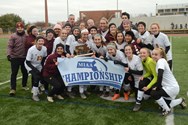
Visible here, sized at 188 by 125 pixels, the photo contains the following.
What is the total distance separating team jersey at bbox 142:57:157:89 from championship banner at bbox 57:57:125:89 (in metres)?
0.76

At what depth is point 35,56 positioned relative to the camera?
250 inches

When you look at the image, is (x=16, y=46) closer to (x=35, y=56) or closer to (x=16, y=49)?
(x=16, y=49)

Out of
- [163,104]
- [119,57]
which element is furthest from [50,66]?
[163,104]

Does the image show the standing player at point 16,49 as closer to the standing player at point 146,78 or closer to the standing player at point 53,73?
the standing player at point 53,73

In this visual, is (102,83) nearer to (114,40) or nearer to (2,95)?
(114,40)

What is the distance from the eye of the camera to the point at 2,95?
261 inches

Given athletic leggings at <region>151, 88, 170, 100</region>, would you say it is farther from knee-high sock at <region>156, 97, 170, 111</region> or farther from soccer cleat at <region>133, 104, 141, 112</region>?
soccer cleat at <region>133, 104, 141, 112</region>

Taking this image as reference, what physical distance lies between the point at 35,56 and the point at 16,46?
2.07 ft

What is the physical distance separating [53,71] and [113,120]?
6.71ft

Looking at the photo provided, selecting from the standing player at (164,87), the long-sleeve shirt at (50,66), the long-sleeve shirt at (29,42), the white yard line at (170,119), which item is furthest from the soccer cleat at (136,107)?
the long-sleeve shirt at (29,42)

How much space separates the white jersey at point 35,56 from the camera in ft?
20.5

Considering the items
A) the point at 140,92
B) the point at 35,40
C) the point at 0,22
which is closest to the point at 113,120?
the point at 140,92

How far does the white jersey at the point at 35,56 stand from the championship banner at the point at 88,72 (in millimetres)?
523

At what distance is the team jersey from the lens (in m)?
5.31
